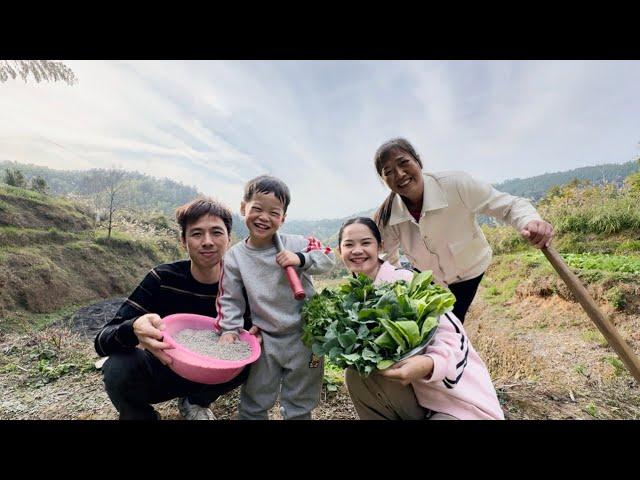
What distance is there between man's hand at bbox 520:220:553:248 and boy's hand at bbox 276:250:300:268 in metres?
1.42

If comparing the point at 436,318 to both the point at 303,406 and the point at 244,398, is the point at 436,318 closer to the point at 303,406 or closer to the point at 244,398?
the point at 303,406

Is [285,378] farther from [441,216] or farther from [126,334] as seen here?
[441,216]

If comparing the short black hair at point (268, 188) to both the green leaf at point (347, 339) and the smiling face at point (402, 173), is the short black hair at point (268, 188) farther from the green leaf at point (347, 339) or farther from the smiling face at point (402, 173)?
the green leaf at point (347, 339)

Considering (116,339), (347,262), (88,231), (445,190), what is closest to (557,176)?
(445,190)

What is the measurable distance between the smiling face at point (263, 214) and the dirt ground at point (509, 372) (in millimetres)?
1432

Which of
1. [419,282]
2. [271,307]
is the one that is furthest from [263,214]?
[419,282]

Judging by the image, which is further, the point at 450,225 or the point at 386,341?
the point at 450,225

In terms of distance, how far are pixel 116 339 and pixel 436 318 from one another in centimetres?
164

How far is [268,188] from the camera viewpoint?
1.88 m

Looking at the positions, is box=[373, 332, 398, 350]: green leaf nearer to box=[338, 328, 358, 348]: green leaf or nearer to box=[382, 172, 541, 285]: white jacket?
box=[338, 328, 358, 348]: green leaf

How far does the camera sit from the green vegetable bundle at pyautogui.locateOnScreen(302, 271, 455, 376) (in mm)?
1322

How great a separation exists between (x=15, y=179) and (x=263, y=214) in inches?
333

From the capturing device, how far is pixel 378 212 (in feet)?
8.50
